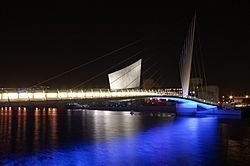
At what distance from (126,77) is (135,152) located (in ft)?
94.6


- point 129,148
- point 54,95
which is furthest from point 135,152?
point 54,95

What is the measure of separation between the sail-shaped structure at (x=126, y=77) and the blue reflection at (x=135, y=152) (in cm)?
1932

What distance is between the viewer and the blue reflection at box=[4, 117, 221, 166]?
17.8m

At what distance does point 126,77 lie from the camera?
4884 centimetres

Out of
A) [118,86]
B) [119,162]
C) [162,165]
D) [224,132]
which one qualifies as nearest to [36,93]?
[119,162]

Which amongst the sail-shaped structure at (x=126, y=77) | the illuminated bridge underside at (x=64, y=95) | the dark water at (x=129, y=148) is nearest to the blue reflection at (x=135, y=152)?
the dark water at (x=129, y=148)

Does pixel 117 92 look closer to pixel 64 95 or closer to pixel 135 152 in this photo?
pixel 64 95

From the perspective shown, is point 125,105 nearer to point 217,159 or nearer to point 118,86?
point 118,86

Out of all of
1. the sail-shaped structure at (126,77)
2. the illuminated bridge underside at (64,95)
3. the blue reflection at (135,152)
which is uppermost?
the sail-shaped structure at (126,77)

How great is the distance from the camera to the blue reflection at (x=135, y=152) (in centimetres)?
1783

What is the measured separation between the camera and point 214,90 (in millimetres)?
87938

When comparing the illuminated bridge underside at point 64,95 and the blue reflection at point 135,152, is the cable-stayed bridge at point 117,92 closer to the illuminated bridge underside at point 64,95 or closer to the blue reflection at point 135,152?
the illuminated bridge underside at point 64,95

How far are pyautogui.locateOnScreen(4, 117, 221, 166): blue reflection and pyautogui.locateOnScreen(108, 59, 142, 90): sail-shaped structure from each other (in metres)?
19.3

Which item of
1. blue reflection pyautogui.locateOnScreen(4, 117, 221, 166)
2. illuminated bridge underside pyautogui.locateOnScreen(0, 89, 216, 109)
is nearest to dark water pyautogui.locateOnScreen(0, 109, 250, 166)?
blue reflection pyautogui.locateOnScreen(4, 117, 221, 166)
